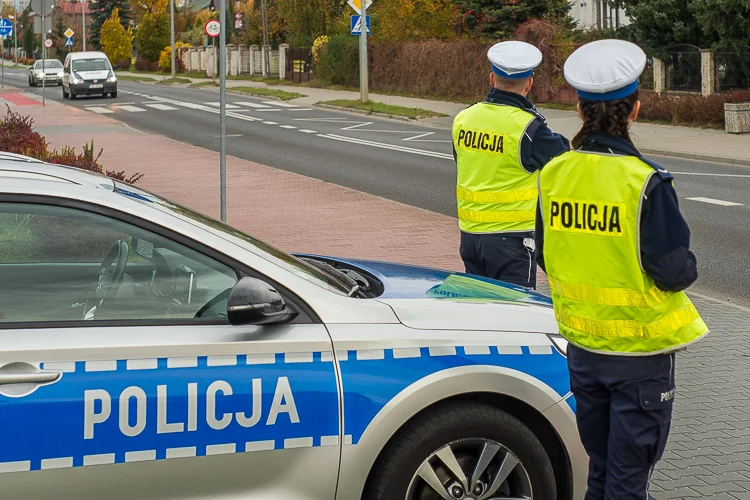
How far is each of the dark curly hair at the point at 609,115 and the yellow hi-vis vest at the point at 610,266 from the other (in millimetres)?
87

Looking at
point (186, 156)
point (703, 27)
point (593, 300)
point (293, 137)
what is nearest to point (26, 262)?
point (593, 300)

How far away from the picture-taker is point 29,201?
3545mm

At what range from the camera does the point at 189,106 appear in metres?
38.1

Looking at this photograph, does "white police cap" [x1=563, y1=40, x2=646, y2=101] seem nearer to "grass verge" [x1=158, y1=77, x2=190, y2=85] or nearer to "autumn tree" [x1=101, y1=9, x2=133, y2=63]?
"grass verge" [x1=158, y1=77, x2=190, y2=85]

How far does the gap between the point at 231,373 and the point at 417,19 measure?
39.9 metres

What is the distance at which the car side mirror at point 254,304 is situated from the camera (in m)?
3.54

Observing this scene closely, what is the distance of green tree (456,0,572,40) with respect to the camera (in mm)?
35594

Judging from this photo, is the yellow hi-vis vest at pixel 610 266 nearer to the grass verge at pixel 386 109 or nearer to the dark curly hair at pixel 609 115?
the dark curly hair at pixel 609 115

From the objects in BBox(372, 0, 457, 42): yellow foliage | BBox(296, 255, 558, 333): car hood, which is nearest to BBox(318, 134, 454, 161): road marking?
BBox(296, 255, 558, 333): car hood

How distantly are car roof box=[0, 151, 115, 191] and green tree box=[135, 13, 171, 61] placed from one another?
82077mm

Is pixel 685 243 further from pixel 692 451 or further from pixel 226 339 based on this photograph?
pixel 692 451

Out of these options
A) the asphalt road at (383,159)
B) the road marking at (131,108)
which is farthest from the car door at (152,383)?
the road marking at (131,108)

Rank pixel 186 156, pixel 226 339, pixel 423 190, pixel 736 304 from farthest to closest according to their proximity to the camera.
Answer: pixel 186 156
pixel 423 190
pixel 736 304
pixel 226 339

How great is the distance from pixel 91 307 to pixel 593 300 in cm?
161
